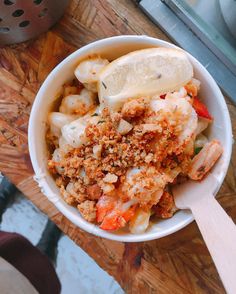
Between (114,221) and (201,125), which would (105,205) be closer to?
(114,221)

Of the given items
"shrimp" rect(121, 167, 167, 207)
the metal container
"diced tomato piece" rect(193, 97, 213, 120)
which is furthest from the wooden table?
"shrimp" rect(121, 167, 167, 207)

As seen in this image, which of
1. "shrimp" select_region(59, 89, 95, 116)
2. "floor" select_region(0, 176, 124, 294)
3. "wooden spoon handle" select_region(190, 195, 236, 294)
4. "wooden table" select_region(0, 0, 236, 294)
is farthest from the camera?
"floor" select_region(0, 176, 124, 294)

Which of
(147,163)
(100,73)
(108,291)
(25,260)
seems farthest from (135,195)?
(25,260)

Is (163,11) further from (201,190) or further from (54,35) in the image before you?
(201,190)

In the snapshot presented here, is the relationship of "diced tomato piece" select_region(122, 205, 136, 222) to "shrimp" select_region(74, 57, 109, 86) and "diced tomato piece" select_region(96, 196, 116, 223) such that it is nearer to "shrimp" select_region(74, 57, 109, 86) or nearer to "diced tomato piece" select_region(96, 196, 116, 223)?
"diced tomato piece" select_region(96, 196, 116, 223)

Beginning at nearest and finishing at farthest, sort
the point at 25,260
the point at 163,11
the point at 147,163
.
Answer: the point at 147,163, the point at 163,11, the point at 25,260

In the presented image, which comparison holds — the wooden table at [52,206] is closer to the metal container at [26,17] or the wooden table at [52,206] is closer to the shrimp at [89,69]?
the metal container at [26,17]
